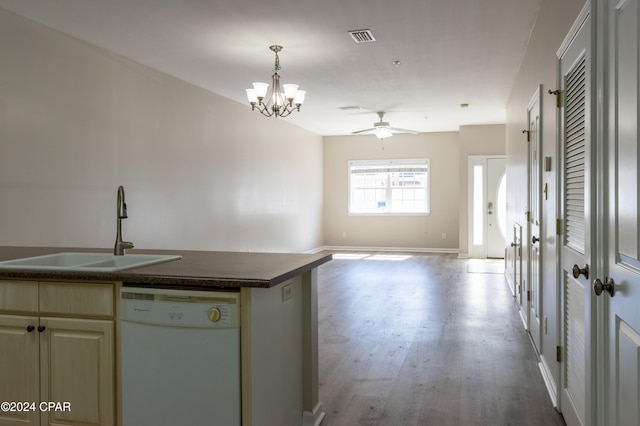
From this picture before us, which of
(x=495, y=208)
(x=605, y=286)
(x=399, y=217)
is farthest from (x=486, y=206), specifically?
(x=605, y=286)

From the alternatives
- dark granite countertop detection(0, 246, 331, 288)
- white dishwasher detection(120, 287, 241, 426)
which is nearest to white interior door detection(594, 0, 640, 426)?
dark granite countertop detection(0, 246, 331, 288)

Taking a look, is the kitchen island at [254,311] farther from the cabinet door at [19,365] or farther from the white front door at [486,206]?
the white front door at [486,206]

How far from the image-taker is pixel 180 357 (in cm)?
203

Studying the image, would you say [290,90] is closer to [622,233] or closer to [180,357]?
[180,357]

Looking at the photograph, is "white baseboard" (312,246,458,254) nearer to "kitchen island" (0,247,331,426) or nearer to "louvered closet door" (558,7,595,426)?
"kitchen island" (0,247,331,426)

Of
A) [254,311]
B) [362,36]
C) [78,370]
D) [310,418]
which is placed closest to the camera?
[254,311]

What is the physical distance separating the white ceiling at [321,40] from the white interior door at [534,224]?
0.85m

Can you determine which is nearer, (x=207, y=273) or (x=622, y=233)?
(x=622, y=233)

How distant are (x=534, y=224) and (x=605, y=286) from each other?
2.32 m

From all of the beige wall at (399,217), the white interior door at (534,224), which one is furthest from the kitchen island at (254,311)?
the beige wall at (399,217)

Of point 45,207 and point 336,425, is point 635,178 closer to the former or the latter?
point 336,425

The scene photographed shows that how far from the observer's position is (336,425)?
2623 millimetres

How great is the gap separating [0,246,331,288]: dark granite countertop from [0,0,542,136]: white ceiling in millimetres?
2128

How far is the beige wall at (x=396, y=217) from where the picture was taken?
1078cm
